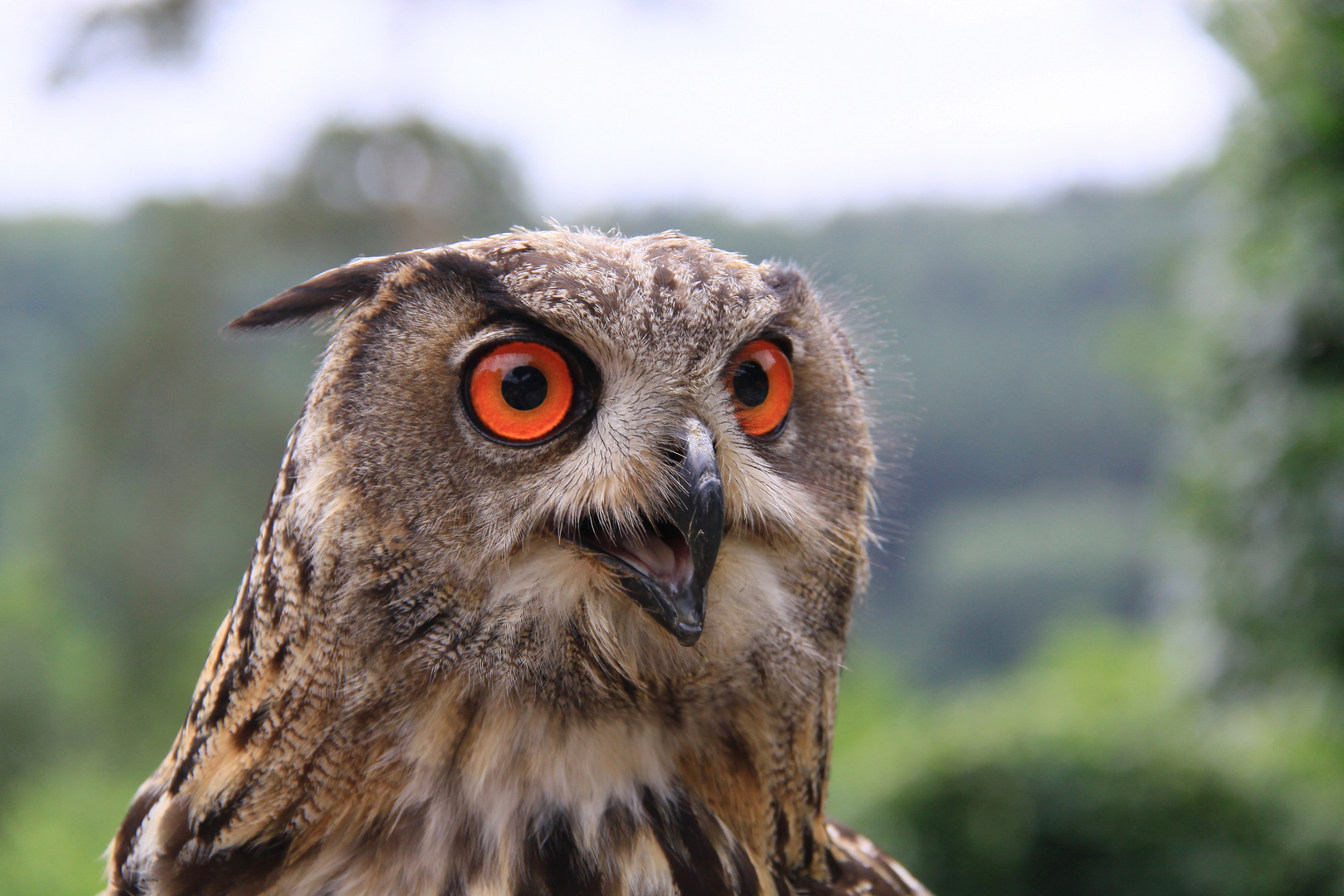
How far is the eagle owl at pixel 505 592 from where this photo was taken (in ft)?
3.87

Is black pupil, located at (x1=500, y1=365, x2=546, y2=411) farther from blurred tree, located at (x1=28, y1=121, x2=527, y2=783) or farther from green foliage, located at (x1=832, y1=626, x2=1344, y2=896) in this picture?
blurred tree, located at (x1=28, y1=121, x2=527, y2=783)

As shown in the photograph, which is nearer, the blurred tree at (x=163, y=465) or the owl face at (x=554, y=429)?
the owl face at (x=554, y=429)

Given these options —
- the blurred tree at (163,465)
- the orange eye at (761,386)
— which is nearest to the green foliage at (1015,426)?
the blurred tree at (163,465)

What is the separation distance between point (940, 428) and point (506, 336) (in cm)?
2372

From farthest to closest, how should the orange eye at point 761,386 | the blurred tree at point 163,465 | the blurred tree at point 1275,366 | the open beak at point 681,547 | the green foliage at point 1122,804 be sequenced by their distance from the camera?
the blurred tree at point 163,465 < the green foliage at point 1122,804 < the blurred tree at point 1275,366 < the orange eye at point 761,386 < the open beak at point 681,547

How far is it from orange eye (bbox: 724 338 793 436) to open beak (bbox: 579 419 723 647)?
112 mm

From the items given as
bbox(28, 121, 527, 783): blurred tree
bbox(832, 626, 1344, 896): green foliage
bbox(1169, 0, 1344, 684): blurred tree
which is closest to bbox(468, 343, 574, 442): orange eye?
bbox(1169, 0, 1344, 684): blurred tree

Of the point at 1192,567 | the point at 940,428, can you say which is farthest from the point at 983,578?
the point at 1192,567

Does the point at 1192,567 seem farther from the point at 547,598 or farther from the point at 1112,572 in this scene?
the point at 1112,572

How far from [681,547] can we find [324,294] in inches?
22.0

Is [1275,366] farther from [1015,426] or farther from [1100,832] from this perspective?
[1015,426]

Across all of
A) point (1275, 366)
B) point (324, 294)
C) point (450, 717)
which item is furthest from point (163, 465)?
point (450, 717)

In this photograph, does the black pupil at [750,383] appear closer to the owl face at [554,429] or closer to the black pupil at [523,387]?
the owl face at [554,429]

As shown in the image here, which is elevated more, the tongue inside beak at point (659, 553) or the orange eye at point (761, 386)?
the orange eye at point (761, 386)
